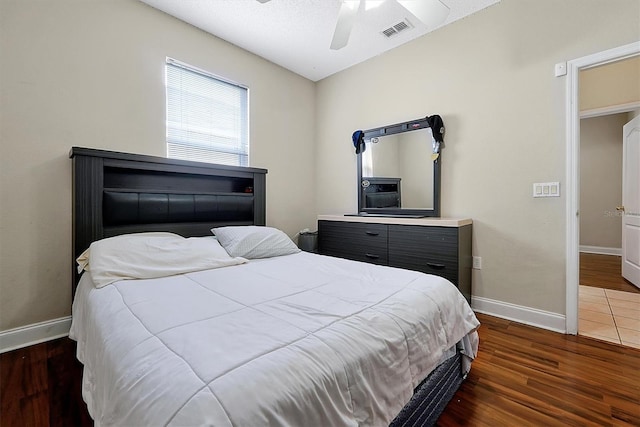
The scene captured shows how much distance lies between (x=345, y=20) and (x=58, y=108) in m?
2.23

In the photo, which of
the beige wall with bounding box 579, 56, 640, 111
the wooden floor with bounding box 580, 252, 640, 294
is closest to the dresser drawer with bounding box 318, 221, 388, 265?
the wooden floor with bounding box 580, 252, 640, 294

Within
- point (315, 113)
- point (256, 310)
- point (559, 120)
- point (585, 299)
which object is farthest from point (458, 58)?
point (256, 310)

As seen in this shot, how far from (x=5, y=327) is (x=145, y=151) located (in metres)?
1.58

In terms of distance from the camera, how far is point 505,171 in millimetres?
2449

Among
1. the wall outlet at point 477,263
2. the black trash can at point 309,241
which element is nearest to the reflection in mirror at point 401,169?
the wall outlet at point 477,263

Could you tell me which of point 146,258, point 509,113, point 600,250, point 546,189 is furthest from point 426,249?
point 600,250

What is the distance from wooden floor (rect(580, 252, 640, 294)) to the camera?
323 centimetres

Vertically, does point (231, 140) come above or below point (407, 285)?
above

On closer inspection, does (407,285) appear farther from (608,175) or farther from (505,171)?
(608,175)

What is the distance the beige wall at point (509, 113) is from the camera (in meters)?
2.17

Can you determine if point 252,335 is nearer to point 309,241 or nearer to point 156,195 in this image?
point 156,195

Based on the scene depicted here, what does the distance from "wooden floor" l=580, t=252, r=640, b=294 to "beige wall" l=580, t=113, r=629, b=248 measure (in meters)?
0.42

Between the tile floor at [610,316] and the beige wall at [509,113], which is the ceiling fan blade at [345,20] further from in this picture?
the tile floor at [610,316]

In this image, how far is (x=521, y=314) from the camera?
7.75 ft
